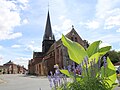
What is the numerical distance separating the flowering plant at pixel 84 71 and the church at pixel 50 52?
51.4 meters

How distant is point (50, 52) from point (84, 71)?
73.9 m

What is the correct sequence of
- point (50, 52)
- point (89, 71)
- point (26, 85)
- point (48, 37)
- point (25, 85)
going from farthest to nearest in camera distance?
point (48, 37) → point (50, 52) → point (25, 85) → point (26, 85) → point (89, 71)

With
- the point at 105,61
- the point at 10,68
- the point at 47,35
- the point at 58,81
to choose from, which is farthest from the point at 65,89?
the point at 10,68

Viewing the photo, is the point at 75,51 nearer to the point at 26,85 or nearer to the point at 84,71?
the point at 84,71

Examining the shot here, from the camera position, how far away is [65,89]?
2521mm

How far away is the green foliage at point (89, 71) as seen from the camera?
7.85 ft

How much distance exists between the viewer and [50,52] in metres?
76.4

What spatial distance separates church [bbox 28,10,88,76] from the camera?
64150mm

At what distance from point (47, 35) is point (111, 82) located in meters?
82.7

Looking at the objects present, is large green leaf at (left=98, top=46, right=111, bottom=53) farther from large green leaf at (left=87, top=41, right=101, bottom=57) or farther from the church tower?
the church tower

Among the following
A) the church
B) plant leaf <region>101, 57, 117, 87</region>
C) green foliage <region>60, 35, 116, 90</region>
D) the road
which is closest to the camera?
green foliage <region>60, 35, 116, 90</region>

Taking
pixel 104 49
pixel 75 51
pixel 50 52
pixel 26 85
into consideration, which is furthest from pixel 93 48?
pixel 50 52

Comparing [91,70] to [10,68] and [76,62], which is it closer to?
[76,62]

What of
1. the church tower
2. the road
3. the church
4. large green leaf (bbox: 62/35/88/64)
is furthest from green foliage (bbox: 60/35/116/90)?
the church tower
